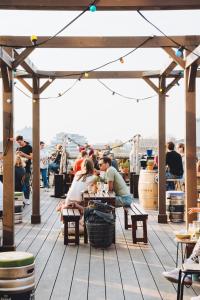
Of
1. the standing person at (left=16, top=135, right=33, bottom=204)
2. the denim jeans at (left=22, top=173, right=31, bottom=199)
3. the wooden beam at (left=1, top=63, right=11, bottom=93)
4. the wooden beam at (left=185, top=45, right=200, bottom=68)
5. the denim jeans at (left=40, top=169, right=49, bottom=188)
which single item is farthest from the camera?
the denim jeans at (left=40, top=169, right=49, bottom=188)

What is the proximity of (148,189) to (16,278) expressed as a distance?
23.9 feet

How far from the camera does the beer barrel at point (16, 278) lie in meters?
3.71

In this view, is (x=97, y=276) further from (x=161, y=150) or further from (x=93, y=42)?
(x=161, y=150)

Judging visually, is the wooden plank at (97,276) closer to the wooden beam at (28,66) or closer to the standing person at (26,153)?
the wooden beam at (28,66)

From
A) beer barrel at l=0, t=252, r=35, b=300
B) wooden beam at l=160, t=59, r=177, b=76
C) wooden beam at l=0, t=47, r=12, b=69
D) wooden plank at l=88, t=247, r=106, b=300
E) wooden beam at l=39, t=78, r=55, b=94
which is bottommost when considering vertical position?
wooden plank at l=88, t=247, r=106, b=300

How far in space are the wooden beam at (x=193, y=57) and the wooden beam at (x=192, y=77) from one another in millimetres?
60

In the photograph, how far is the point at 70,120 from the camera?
43.8m

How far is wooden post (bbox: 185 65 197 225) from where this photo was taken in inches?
259

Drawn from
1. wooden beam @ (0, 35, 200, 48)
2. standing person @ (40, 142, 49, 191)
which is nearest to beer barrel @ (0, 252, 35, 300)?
wooden beam @ (0, 35, 200, 48)

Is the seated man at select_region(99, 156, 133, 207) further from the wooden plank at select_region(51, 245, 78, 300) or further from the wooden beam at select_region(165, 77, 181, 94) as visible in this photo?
the wooden beam at select_region(165, 77, 181, 94)

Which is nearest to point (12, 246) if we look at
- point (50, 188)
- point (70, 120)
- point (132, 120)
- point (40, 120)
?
point (40, 120)

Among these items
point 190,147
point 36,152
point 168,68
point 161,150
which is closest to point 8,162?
point 190,147

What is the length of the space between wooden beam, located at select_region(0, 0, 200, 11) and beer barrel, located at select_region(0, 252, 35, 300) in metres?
2.36

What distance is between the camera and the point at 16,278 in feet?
12.3
